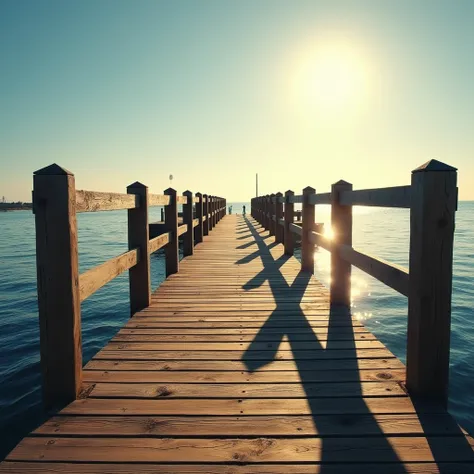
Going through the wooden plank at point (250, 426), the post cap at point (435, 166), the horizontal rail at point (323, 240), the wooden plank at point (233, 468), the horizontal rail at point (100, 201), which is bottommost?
the wooden plank at point (233, 468)

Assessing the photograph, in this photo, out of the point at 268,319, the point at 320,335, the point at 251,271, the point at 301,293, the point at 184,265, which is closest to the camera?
the point at 320,335

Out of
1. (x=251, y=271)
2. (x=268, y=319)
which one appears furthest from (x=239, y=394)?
(x=251, y=271)

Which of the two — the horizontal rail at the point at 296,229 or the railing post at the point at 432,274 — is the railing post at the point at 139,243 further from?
the horizontal rail at the point at 296,229

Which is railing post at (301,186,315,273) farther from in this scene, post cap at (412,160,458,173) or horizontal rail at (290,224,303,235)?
post cap at (412,160,458,173)

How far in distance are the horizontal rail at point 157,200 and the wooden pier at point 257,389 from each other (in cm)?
115

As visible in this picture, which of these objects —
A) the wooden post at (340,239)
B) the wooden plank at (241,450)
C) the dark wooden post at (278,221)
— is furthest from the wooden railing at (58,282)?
the dark wooden post at (278,221)

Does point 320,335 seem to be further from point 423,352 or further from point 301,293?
point 301,293

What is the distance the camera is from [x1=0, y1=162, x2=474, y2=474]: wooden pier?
5.71 feet

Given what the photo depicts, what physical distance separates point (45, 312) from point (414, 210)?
2.39 m

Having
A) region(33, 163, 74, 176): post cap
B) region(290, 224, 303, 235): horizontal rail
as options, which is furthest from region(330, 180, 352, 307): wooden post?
region(33, 163, 74, 176): post cap

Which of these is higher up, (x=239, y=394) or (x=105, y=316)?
(x=239, y=394)

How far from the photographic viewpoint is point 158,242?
4.84 meters

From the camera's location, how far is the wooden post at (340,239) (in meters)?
3.99

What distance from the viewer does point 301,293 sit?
493 cm
